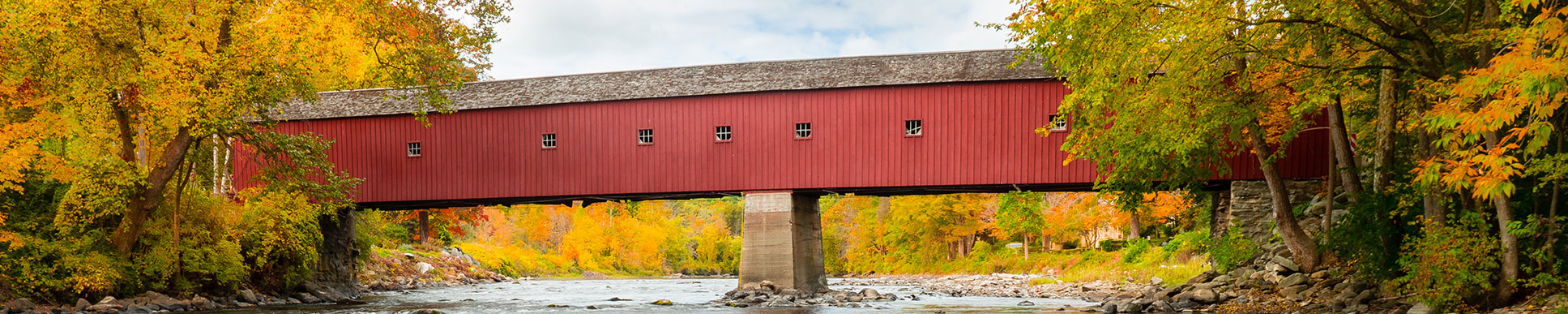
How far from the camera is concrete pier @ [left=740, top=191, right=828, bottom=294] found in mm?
16828

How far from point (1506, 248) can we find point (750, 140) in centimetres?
1069

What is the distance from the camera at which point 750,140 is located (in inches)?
682

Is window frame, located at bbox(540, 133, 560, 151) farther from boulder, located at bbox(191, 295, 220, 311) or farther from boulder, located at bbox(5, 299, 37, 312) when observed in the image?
boulder, located at bbox(5, 299, 37, 312)

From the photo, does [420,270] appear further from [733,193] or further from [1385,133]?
[1385,133]

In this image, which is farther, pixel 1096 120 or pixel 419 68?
pixel 419 68

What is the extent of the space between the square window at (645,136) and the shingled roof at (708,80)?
0.58m

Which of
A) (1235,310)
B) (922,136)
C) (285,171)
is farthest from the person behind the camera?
(922,136)

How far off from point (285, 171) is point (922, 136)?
9676 mm

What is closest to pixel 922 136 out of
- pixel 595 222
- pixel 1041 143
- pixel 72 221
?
pixel 1041 143

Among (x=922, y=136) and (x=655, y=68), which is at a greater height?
(x=655, y=68)

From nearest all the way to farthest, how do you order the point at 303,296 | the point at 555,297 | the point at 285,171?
1. the point at 285,171
2. the point at 303,296
3. the point at 555,297

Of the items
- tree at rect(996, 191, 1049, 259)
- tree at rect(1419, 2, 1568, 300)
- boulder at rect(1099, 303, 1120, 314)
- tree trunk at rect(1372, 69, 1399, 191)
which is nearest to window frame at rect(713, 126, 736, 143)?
boulder at rect(1099, 303, 1120, 314)

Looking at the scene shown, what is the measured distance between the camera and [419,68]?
49.7ft

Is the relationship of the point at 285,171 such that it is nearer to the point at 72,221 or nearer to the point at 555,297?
the point at 72,221
